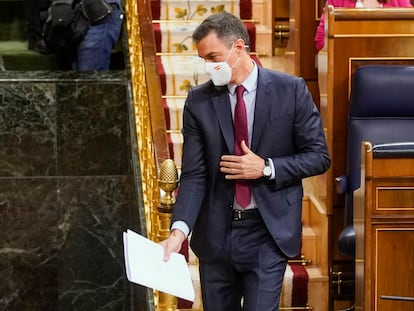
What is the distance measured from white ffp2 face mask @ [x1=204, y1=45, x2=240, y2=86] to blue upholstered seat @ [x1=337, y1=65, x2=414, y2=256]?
1385 mm

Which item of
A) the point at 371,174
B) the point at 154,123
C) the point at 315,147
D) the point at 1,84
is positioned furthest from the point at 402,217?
the point at 1,84

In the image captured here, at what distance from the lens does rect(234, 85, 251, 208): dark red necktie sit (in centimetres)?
330

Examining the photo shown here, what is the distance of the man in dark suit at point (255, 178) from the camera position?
3.29 meters

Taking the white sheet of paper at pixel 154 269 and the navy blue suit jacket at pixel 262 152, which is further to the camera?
the navy blue suit jacket at pixel 262 152

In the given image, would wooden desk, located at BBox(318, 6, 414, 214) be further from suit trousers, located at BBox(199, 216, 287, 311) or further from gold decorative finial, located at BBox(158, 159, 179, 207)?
suit trousers, located at BBox(199, 216, 287, 311)

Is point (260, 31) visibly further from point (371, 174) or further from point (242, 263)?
point (242, 263)

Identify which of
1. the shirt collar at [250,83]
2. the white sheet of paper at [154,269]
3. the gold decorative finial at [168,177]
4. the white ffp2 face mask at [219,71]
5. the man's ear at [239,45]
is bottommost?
the white sheet of paper at [154,269]

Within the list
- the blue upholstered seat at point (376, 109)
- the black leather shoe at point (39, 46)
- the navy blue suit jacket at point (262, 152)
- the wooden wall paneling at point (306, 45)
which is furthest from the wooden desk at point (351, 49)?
the black leather shoe at point (39, 46)

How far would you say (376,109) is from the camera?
453cm

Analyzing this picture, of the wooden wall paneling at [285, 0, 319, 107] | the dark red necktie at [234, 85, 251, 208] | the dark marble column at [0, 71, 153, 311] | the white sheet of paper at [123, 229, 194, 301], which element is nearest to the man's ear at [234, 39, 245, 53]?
the dark red necktie at [234, 85, 251, 208]

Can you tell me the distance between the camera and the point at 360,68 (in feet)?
14.9

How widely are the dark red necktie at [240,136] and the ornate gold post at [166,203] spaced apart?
1.46 ft

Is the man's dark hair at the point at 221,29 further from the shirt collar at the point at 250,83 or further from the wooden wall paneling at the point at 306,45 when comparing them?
the wooden wall paneling at the point at 306,45

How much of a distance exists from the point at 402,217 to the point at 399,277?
0.21 meters
